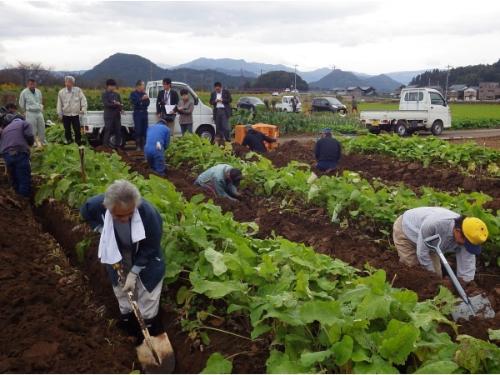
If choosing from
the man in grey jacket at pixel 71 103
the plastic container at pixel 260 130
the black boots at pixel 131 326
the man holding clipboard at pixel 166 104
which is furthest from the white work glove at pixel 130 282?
the plastic container at pixel 260 130

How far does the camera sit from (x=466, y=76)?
94.9 meters

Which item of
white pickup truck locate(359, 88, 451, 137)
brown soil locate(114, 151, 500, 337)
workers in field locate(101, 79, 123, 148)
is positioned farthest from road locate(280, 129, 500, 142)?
brown soil locate(114, 151, 500, 337)

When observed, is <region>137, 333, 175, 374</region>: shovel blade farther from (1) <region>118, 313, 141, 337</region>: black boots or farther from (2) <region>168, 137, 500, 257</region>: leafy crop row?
(2) <region>168, 137, 500, 257</region>: leafy crop row

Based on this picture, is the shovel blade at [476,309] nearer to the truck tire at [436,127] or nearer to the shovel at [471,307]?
the shovel at [471,307]

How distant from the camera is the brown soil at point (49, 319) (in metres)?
3.44

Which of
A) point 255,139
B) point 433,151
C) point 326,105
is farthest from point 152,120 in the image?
point 326,105

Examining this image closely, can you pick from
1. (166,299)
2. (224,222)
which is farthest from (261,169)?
(166,299)

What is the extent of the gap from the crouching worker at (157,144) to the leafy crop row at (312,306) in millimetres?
4131

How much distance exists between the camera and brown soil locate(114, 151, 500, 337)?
15.8ft

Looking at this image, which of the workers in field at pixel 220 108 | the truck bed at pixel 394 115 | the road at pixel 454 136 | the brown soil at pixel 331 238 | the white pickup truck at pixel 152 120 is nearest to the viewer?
the brown soil at pixel 331 238

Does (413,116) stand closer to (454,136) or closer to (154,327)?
(454,136)

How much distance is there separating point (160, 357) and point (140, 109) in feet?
30.0

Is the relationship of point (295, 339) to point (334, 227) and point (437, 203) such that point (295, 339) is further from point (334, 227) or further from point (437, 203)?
point (437, 203)

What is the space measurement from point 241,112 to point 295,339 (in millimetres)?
20300
